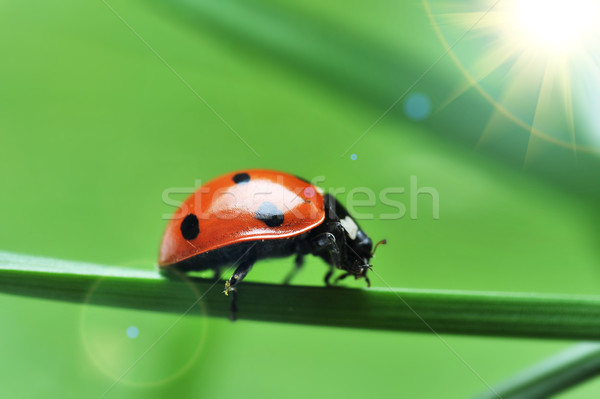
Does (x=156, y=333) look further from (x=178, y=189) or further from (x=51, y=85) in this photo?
(x=51, y=85)

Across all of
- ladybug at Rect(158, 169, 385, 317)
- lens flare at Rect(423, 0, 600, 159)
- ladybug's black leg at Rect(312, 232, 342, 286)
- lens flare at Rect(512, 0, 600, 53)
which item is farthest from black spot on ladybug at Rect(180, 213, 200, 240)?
lens flare at Rect(512, 0, 600, 53)

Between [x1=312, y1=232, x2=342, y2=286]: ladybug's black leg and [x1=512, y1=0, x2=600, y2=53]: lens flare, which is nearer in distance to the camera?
[x1=512, y1=0, x2=600, y2=53]: lens flare

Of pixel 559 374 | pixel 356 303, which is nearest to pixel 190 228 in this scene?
pixel 356 303

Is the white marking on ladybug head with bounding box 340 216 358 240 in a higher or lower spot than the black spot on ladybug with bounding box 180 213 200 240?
higher

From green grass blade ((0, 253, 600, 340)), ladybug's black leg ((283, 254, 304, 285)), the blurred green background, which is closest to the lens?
green grass blade ((0, 253, 600, 340))

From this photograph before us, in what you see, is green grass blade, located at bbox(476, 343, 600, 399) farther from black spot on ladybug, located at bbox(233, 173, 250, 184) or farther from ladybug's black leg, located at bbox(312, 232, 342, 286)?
black spot on ladybug, located at bbox(233, 173, 250, 184)

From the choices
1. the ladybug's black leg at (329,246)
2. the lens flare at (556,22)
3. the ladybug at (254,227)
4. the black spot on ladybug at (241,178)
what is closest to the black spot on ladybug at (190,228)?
the ladybug at (254,227)

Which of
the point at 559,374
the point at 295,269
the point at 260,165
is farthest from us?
the point at 260,165

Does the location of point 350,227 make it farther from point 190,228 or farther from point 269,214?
point 190,228
